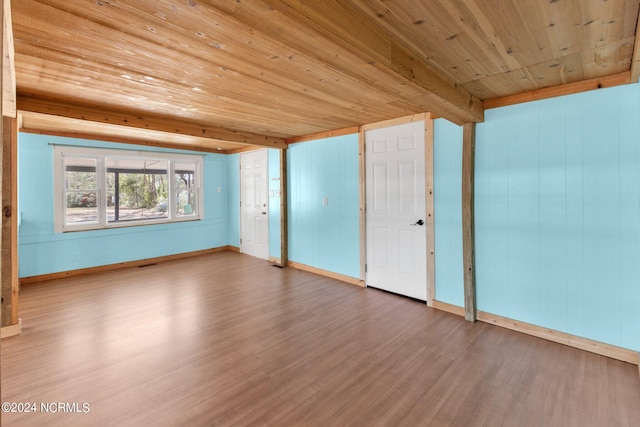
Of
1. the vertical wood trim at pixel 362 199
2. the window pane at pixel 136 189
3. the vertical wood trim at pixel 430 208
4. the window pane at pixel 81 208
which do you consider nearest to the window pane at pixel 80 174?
the window pane at pixel 81 208

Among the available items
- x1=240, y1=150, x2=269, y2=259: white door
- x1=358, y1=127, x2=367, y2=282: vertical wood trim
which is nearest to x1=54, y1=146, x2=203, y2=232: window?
x1=240, y1=150, x2=269, y2=259: white door

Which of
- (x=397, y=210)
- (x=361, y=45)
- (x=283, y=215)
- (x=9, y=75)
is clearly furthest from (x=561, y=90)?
(x=9, y=75)

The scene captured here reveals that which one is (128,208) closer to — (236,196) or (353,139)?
(236,196)

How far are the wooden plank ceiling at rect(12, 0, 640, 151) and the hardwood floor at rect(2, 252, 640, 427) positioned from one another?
7.05ft

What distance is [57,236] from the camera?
5.10 metres

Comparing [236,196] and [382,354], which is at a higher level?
[236,196]

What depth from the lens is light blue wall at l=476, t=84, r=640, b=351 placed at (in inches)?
106

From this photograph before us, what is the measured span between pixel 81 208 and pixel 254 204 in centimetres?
289

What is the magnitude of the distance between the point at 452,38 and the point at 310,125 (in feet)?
8.69

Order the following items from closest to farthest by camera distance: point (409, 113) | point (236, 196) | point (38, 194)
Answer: point (409, 113), point (38, 194), point (236, 196)

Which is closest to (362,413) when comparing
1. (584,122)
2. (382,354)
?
(382,354)

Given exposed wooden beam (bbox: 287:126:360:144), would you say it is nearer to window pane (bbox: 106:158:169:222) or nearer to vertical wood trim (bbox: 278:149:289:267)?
vertical wood trim (bbox: 278:149:289:267)

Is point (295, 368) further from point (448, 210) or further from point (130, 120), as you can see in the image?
point (130, 120)

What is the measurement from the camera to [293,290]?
4.49 metres
